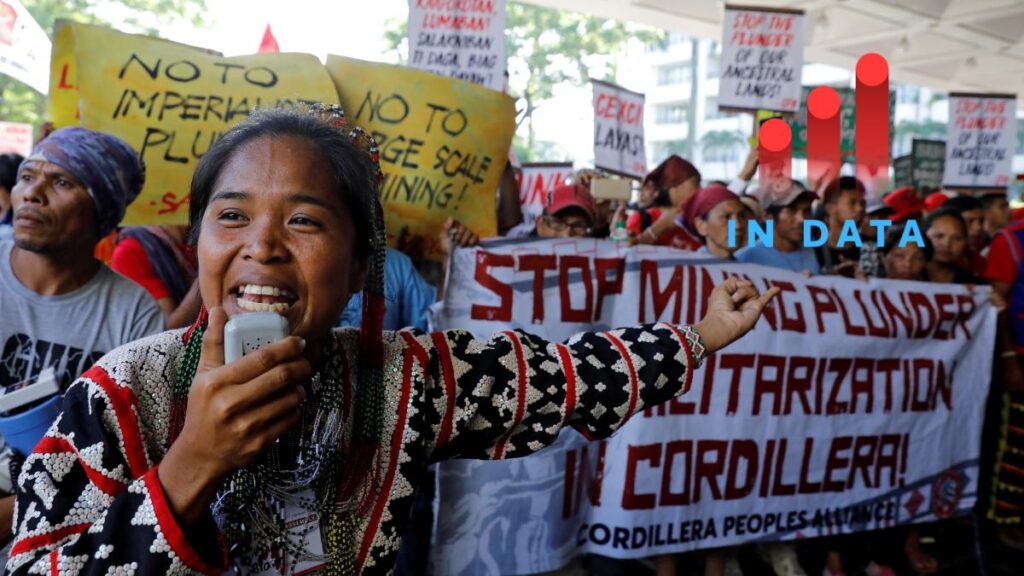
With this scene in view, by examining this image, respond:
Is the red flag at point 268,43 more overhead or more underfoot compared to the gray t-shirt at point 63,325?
more overhead

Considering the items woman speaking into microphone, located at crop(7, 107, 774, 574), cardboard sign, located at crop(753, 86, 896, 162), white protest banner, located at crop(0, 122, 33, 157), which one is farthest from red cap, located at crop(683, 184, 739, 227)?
white protest banner, located at crop(0, 122, 33, 157)

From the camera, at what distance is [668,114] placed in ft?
103

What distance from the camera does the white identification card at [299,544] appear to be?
51.7 inches

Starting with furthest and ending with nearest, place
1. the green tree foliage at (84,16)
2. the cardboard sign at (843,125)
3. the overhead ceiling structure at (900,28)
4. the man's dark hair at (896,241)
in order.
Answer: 1. the green tree foliage at (84,16)
2. the overhead ceiling structure at (900,28)
3. the cardboard sign at (843,125)
4. the man's dark hair at (896,241)

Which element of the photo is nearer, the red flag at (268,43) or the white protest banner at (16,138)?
the red flag at (268,43)

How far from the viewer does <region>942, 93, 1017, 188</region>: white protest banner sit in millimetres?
7438

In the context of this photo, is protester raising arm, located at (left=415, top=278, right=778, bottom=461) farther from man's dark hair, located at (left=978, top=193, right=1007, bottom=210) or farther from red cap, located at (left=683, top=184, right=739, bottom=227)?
man's dark hair, located at (left=978, top=193, right=1007, bottom=210)

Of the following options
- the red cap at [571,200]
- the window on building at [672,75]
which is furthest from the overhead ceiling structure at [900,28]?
the window on building at [672,75]

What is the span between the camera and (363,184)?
1403 millimetres

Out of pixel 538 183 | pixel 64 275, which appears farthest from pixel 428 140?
pixel 538 183

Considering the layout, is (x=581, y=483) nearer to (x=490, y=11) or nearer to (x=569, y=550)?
(x=569, y=550)

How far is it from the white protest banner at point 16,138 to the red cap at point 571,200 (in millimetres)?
6272

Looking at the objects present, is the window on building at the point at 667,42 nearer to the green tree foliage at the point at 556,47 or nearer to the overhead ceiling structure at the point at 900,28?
the green tree foliage at the point at 556,47

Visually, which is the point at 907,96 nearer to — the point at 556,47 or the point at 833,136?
the point at 556,47
